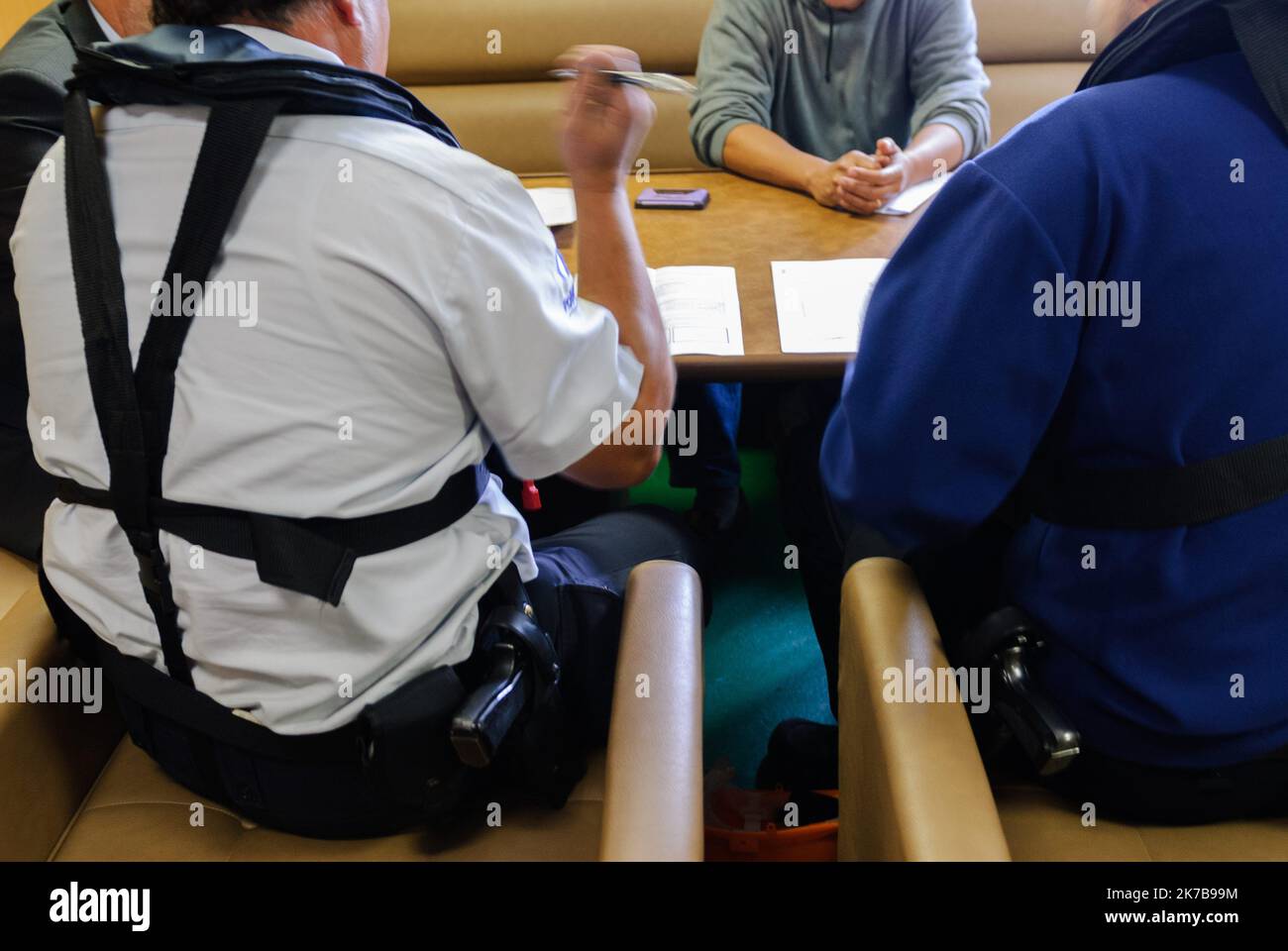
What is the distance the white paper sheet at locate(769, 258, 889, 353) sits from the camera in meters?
1.29

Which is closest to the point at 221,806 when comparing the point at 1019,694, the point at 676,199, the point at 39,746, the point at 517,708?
the point at 39,746

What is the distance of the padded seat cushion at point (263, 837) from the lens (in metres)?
0.95

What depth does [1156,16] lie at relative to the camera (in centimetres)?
81

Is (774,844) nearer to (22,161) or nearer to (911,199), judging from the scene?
(911,199)

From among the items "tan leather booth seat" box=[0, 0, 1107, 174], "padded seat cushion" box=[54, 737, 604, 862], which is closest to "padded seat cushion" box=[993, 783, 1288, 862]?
"padded seat cushion" box=[54, 737, 604, 862]

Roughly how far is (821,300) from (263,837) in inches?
37.1

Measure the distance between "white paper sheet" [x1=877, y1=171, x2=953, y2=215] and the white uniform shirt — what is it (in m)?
0.93

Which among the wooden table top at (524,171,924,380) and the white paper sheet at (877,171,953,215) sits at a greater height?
the white paper sheet at (877,171,953,215)

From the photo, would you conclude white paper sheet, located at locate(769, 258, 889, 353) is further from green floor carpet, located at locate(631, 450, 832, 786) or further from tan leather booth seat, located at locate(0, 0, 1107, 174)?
tan leather booth seat, located at locate(0, 0, 1107, 174)

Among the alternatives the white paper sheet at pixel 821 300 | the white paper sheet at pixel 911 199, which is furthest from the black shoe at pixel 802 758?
the white paper sheet at pixel 911 199

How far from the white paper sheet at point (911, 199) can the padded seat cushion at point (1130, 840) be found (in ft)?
3.39

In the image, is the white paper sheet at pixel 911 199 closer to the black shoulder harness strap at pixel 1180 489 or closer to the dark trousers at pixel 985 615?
the dark trousers at pixel 985 615
